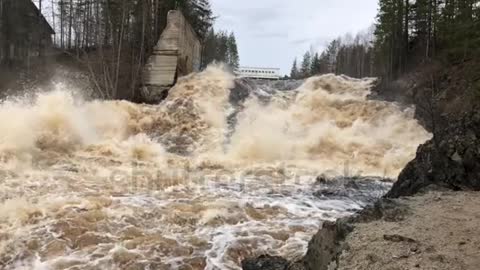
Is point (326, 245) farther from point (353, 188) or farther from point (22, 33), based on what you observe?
point (22, 33)

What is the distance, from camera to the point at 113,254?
6.37 metres

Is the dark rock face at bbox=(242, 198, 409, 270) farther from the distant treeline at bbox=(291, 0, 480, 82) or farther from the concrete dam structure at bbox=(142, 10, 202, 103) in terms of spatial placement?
the concrete dam structure at bbox=(142, 10, 202, 103)

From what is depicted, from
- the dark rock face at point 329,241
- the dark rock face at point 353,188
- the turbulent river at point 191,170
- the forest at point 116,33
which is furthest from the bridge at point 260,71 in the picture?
the dark rock face at point 329,241

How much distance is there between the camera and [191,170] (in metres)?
12.6

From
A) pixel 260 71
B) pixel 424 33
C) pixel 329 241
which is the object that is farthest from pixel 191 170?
pixel 260 71

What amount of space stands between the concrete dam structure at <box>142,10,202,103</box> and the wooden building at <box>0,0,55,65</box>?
9747 mm

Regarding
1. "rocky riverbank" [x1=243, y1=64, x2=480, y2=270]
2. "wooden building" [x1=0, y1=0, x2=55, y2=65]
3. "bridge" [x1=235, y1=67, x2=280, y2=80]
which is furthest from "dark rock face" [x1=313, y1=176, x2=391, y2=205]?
"bridge" [x1=235, y1=67, x2=280, y2=80]

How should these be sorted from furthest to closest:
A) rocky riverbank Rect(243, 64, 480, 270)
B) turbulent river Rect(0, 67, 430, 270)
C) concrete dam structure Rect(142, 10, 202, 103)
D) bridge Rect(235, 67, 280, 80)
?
bridge Rect(235, 67, 280, 80) < concrete dam structure Rect(142, 10, 202, 103) < turbulent river Rect(0, 67, 430, 270) < rocky riverbank Rect(243, 64, 480, 270)

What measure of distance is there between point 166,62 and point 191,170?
1207cm

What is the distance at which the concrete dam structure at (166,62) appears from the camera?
23095mm

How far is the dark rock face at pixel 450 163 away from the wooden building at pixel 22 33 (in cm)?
2642

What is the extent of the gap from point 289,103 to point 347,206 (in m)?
13.2

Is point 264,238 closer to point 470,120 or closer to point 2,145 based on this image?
point 470,120

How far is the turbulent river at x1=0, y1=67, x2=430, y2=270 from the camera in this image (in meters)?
6.77
